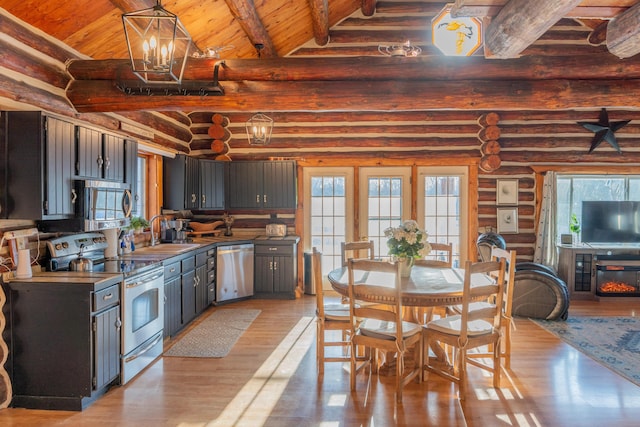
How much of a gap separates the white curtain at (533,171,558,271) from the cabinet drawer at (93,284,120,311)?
6.43m

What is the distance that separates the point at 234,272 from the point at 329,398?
3307mm

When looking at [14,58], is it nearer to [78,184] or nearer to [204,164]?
[78,184]

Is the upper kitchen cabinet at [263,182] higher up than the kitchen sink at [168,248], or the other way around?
the upper kitchen cabinet at [263,182]

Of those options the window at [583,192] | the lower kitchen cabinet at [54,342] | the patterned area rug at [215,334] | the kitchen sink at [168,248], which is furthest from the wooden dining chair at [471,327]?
the window at [583,192]

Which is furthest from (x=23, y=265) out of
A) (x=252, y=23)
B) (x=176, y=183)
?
(x=252, y=23)

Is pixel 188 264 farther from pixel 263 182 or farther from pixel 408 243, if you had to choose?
pixel 408 243

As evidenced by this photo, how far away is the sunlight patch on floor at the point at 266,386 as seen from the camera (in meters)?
2.97

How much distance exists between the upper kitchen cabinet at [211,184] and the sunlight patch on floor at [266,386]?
2736 millimetres

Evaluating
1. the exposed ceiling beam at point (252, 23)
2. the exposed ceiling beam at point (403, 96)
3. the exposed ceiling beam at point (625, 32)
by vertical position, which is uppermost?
the exposed ceiling beam at point (252, 23)

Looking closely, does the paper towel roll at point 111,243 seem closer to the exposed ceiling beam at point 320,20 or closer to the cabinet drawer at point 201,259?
the cabinet drawer at point 201,259

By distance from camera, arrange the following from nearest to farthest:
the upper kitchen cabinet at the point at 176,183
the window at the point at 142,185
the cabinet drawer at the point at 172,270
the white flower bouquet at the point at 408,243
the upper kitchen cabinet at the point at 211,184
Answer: the white flower bouquet at the point at 408,243 → the cabinet drawer at the point at 172,270 → the window at the point at 142,185 → the upper kitchen cabinet at the point at 176,183 → the upper kitchen cabinet at the point at 211,184

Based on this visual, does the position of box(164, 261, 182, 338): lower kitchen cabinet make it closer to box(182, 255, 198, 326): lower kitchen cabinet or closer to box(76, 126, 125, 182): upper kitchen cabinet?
box(182, 255, 198, 326): lower kitchen cabinet

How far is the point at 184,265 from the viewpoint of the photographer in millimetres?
4949

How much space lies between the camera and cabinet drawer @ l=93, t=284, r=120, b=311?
123 inches
